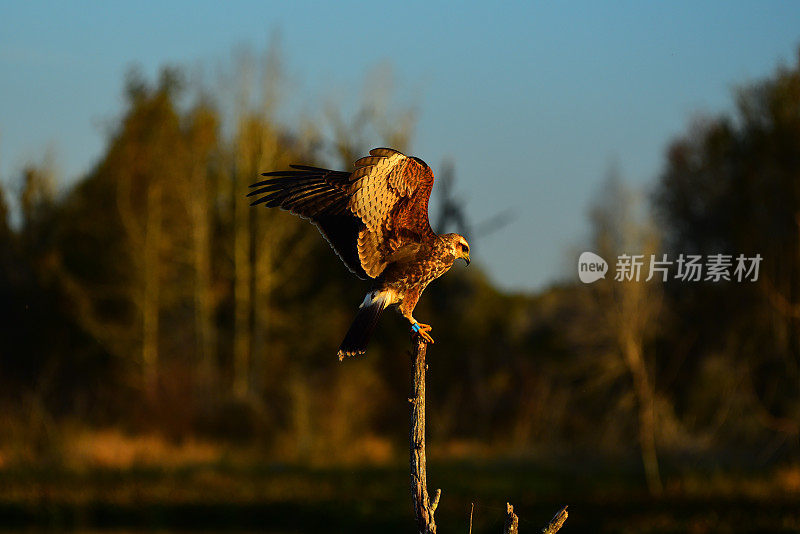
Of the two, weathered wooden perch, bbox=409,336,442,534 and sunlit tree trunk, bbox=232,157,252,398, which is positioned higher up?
sunlit tree trunk, bbox=232,157,252,398

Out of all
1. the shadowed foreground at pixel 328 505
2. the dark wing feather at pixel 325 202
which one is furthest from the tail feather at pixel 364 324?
the shadowed foreground at pixel 328 505

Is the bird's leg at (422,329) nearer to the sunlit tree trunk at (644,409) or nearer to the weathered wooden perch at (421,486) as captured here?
the weathered wooden perch at (421,486)

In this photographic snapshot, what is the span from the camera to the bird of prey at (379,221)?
13.8ft

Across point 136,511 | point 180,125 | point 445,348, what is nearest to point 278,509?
point 136,511

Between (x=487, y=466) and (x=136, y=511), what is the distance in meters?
5.76

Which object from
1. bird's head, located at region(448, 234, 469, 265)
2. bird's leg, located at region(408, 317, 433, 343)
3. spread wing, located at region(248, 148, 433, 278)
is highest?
spread wing, located at region(248, 148, 433, 278)

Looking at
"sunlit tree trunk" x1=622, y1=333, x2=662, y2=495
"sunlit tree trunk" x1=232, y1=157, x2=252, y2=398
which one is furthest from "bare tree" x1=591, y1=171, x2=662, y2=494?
"sunlit tree trunk" x1=232, y1=157, x2=252, y2=398

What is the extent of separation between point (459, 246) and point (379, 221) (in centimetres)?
36

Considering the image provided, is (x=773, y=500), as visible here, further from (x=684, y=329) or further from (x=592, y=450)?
(x=684, y=329)

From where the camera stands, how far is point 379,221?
4375 mm

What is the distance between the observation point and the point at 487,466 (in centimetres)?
1747

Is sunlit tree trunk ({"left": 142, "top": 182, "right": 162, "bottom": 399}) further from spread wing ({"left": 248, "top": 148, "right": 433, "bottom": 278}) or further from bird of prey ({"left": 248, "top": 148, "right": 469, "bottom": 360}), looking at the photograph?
spread wing ({"left": 248, "top": 148, "right": 433, "bottom": 278})

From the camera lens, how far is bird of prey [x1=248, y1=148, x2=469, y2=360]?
4219 mm

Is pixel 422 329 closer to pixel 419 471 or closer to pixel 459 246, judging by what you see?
pixel 459 246
